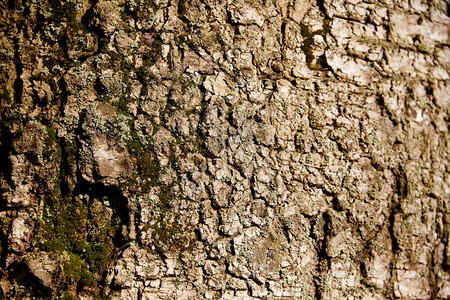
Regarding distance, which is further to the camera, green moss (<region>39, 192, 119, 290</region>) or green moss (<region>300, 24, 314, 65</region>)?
green moss (<region>300, 24, 314, 65</region>)

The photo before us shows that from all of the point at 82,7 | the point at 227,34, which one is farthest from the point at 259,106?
the point at 82,7

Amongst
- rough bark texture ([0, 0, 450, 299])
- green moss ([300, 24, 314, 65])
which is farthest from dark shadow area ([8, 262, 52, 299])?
green moss ([300, 24, 314, 65])

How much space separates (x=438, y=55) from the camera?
5.17 ft

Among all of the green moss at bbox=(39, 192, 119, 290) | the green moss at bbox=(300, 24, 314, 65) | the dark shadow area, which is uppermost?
the green moss at bbox=(300, 24, 314, 65)

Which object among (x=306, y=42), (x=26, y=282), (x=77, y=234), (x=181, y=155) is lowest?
(x=26, y=282)

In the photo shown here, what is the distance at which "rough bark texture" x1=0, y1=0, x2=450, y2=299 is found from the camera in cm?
121

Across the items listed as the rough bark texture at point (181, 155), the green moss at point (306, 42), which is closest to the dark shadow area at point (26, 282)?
the rough bark texture at point (181, 155)

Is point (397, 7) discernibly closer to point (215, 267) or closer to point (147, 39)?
point (147, 39)

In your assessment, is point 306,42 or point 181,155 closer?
point 181,155

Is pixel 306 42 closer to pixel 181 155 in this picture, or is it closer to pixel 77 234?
pixel 181 155

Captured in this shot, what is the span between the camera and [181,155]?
123 centimetres

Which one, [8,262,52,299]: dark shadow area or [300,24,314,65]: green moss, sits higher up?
[300,24,314,65]: green moss

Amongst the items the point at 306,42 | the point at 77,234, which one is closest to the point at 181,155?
the point at 77,234

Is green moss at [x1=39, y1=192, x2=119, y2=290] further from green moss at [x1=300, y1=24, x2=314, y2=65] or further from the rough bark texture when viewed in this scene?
green moss at [x1=300, y1=24, x2=314, y2=65]
